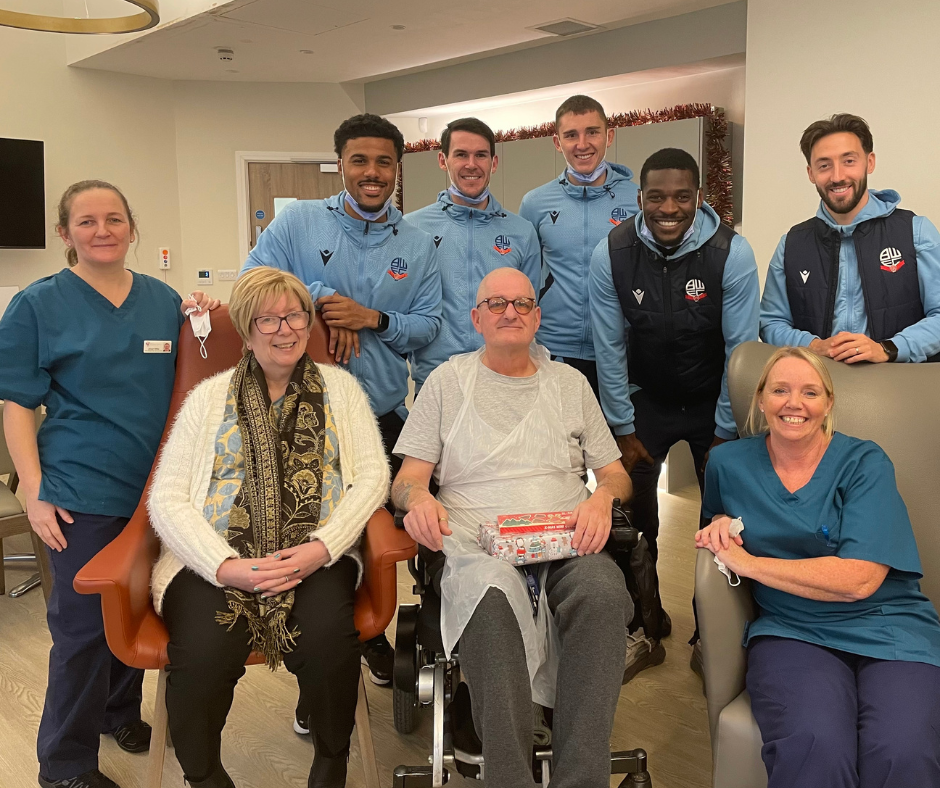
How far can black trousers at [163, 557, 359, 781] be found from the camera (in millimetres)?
1836

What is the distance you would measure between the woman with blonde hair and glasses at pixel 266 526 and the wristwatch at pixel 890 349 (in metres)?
1.35

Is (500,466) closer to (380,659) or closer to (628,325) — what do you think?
(628,325)

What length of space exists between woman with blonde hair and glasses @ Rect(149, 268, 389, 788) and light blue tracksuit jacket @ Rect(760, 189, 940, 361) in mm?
1297

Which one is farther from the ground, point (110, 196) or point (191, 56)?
point (191, 56)

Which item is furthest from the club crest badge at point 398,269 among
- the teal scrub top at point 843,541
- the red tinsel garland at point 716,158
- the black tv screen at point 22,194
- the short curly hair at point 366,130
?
the black tv screen at point 22,194

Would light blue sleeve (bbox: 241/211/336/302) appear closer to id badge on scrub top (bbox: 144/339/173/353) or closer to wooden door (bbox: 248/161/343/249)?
id badge on scrub top (bbox: 144/339/173/353)

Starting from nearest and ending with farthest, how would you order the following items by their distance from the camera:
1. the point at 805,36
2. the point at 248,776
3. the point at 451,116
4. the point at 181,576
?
the point at 181,576, the point at 248,776, the point at 805,36, the point at 451,116

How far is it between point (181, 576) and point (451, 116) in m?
6.19

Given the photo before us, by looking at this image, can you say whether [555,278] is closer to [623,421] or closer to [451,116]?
[623,421]

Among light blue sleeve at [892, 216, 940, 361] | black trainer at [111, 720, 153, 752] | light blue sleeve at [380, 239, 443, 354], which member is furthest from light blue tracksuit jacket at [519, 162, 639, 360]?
black trainer at [111, 720, 153, 752]

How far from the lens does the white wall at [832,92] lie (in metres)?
4.00

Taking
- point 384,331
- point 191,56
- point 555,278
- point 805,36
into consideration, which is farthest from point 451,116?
point 384,331

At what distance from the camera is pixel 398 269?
2.62m

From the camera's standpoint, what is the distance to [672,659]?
2857 millimetres
